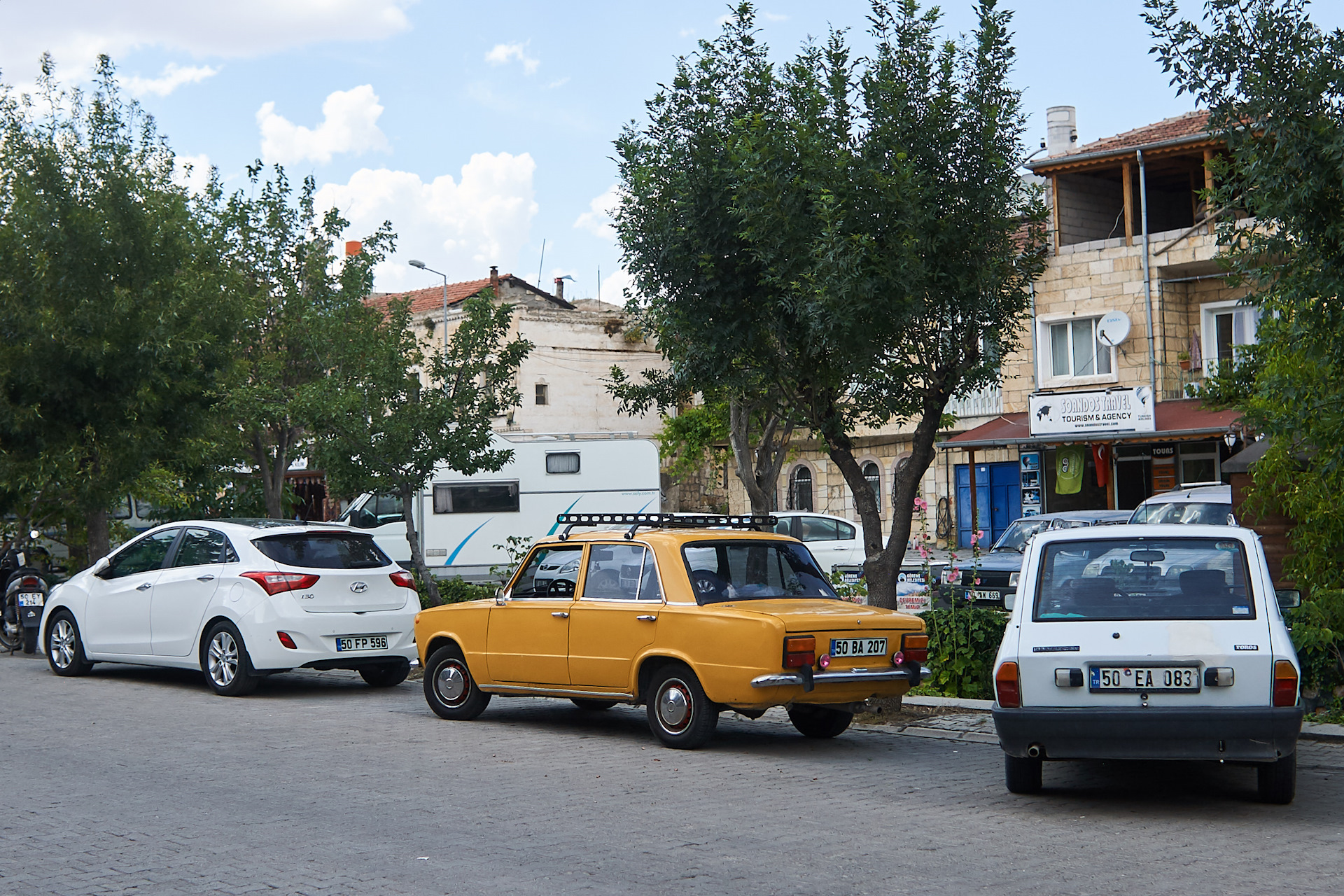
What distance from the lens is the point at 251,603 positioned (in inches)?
507

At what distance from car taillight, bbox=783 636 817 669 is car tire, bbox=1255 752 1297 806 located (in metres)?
2.81

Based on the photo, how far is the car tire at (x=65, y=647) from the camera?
577 inches

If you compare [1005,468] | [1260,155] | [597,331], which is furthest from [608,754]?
[597,331]

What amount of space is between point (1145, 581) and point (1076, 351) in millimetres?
28791

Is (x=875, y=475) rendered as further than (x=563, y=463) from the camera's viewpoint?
Yes

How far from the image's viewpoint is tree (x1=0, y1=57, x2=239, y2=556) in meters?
17.7

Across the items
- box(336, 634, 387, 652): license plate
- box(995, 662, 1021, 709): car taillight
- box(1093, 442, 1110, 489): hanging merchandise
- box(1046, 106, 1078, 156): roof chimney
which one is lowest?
box(336, 634, 387, 652): license plate

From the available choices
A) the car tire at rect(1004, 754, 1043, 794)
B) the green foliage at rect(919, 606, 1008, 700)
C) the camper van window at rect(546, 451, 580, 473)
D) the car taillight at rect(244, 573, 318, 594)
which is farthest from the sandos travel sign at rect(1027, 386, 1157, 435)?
the car tire at rect(1004, 754, 1043, 794)

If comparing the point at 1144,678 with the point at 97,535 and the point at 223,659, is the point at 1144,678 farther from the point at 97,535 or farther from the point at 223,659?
the point at 97,535

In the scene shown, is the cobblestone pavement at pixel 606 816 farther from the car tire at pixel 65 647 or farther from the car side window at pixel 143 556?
the car tire at pixel 65 647

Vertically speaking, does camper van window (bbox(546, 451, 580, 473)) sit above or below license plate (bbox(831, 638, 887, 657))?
above

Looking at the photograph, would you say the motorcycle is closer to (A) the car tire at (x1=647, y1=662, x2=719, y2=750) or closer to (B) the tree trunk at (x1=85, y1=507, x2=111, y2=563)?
(B) the tree trunk at (x1=85, y1=507, x2=111, y2=563)

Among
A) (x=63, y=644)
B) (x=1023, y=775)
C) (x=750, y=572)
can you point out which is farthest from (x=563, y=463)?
(x=1023, y=775)

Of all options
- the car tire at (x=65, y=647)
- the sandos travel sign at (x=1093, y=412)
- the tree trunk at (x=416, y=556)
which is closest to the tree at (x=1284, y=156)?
the tree trunk at (x=416, y=556)
